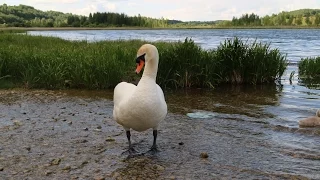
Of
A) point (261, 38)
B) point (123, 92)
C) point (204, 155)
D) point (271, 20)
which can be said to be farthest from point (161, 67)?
point (271, 20)

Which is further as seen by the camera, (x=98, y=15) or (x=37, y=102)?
(x=98, y=15)

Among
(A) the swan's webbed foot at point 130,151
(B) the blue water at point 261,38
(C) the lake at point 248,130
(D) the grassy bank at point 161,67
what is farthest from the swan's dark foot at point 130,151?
(B) the blue water at point 261,38

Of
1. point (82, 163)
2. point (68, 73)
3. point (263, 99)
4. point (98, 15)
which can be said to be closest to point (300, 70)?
point (263, 99)

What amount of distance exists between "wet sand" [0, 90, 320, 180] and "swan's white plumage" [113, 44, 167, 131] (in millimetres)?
762

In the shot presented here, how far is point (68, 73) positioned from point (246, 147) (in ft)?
30.8

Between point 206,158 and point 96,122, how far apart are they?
373 centimetres

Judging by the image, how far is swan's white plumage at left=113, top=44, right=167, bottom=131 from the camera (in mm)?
6254

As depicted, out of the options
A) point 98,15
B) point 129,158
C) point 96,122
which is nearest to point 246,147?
point 129,158

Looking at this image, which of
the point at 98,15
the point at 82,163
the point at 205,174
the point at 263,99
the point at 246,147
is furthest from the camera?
the point at 98,15

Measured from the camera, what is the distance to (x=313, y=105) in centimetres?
1304

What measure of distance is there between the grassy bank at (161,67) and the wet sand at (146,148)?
13.0ft

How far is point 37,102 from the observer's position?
1242 cm

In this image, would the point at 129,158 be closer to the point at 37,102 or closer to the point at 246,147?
the point at 246,147

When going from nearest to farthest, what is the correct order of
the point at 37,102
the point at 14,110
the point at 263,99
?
the point at 14,110 → the point at 37,102 → the point at 263,99
